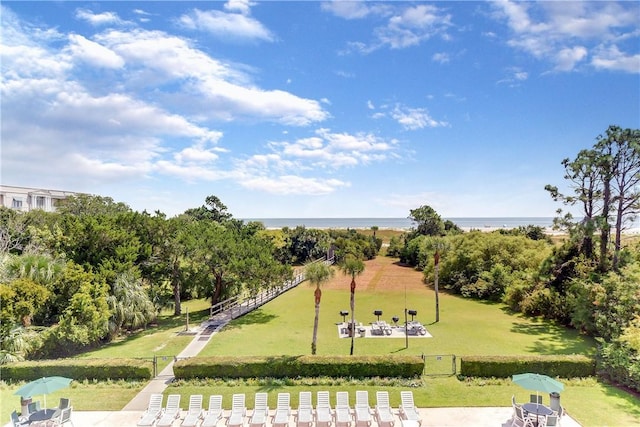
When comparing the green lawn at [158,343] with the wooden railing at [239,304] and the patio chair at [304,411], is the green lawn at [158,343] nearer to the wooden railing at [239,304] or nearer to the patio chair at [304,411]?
→ the wooden railing at [239,304]

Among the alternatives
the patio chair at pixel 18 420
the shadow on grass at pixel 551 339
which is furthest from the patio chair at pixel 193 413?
the shadow on grass at pixel 551 339

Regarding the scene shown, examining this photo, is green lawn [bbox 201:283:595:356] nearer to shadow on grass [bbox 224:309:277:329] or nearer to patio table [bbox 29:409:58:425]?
shadow on grass [bbox 224:309:277:329]

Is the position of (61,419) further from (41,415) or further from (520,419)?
(520,419)

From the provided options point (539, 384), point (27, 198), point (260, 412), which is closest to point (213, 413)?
point (260, 412)

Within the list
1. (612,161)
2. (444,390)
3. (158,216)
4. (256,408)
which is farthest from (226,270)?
(612,161)

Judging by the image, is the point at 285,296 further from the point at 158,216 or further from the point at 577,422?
the point at 577,422

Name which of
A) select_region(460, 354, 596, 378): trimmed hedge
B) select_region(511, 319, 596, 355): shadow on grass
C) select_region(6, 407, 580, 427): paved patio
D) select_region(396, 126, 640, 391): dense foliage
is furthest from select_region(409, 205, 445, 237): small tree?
select_region(6, 407, 580, 427): paved patio
